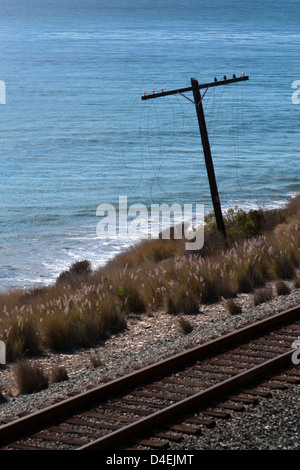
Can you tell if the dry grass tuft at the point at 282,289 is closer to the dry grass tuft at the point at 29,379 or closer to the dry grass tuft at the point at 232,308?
the dry grass tuft at the point at 232,308

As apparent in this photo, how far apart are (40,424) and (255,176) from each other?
42.3 metres

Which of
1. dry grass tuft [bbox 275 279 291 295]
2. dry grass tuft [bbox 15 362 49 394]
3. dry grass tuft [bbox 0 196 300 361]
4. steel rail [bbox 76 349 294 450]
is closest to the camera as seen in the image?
steel rail [bbox 76 349 294 450]

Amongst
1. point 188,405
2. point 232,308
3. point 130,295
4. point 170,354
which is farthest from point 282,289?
point 188,405

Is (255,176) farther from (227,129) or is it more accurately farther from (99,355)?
(99,355)

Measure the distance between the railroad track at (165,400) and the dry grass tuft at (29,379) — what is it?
143cm

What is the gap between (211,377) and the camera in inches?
368

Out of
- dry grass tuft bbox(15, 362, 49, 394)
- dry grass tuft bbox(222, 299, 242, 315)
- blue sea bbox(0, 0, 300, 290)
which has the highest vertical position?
blue sea bbox(0, 0, 300, 290)

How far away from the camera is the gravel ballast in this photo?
24.7ft

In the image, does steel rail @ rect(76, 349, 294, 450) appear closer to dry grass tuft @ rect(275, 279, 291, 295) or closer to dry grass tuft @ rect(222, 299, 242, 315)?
dry grass tuft @ rect(222, 299, 242, 315)

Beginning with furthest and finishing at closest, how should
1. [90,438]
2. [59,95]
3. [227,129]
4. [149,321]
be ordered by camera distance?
[59,95]
[227,129]
[149,321]
[90,438]

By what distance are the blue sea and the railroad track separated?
1437 centimetres

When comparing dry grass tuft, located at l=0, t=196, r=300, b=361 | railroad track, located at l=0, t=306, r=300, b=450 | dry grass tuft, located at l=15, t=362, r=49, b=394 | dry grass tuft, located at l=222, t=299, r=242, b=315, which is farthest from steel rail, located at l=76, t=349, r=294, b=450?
dry grass tuft, located at l=0, t=196, r=300, b=361
